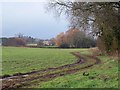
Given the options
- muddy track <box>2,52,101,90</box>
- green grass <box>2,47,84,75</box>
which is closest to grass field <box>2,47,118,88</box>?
green grass <box>2,47,84,75</box>

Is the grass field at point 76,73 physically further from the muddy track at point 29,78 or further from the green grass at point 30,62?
the muddy track at point 29,78

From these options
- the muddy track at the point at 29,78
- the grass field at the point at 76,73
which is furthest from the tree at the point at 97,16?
the muddy track at the point at 29,78

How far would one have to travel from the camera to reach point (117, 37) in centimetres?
2414

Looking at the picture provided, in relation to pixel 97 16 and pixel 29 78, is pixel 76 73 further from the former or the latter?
pixel 97 16

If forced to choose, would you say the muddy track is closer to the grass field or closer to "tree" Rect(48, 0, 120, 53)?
the grass field

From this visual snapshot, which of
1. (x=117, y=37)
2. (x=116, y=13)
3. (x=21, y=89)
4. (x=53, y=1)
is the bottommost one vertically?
(x=21, y=89)

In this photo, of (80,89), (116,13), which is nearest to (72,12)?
(116,13)

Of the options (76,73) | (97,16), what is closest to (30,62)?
(97,16)

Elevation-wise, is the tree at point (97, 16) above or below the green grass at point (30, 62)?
above

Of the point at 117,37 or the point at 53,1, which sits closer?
the point at 117,37

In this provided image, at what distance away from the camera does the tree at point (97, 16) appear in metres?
21.3

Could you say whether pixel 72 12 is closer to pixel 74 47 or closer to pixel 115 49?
pixel 115 49

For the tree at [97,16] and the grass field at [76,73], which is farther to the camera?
the tree at [97,16]

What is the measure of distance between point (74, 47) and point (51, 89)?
70695 mm
